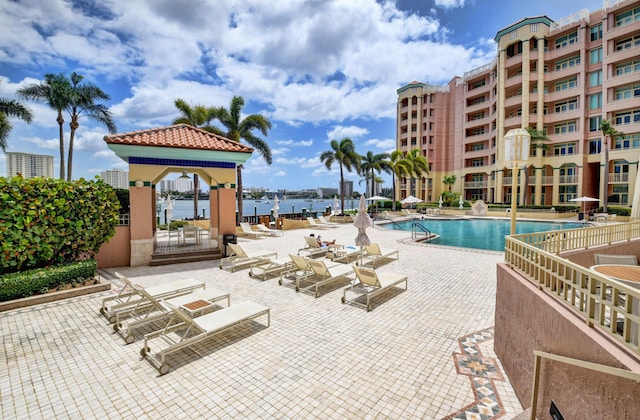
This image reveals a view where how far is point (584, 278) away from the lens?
3.49 metres

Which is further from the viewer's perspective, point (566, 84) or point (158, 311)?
point (566, 84)

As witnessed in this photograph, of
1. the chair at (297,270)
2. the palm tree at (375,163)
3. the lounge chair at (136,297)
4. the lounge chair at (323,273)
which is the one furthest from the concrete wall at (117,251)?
the palm tree at (375,163)

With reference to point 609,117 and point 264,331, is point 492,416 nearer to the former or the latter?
point 264,331

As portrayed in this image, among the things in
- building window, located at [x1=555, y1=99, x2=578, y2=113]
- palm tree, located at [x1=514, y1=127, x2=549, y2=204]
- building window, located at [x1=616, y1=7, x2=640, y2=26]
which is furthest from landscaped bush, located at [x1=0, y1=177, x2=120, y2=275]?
building window, located at [x1=616, y1=7, x2=640, y2=26]

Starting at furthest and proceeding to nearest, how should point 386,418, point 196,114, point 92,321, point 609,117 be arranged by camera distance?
point 609,117 → point 196,114 → point 92,321 → point 386,418

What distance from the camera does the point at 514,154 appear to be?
713cm

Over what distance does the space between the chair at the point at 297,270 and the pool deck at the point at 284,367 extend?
1436mm

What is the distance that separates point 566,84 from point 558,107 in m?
2.84

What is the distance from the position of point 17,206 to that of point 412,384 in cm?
1030

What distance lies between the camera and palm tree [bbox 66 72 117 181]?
870 inches

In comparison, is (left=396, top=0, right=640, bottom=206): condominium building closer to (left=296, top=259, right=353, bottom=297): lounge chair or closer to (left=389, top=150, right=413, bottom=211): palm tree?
(left=389, top=150, right=413, bottom=211): palm tree

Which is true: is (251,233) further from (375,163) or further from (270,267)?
(375,163)

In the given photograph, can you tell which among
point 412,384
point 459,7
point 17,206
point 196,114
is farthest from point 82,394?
point 196,114

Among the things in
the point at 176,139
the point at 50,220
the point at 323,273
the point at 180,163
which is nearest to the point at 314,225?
the point at 180,163
